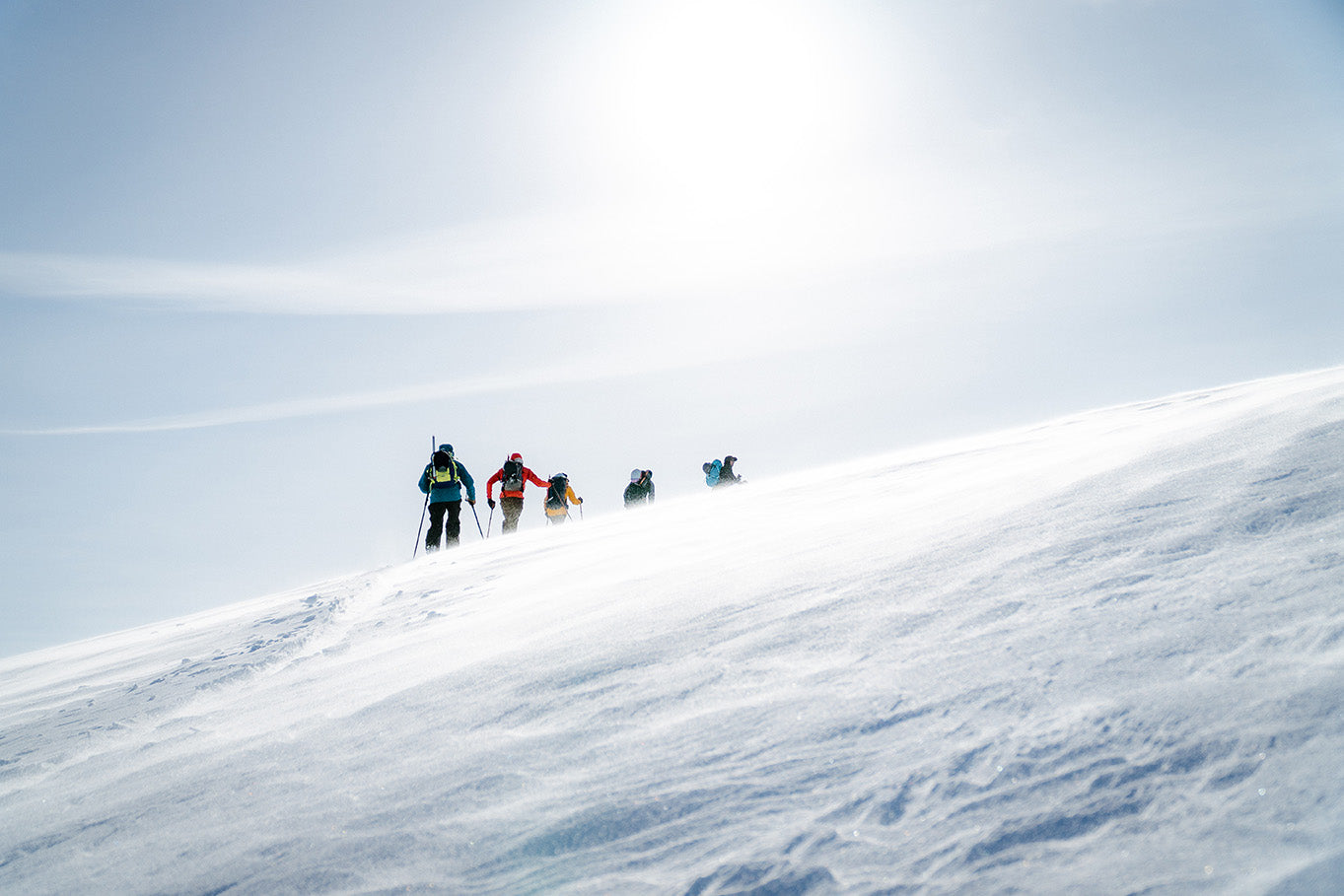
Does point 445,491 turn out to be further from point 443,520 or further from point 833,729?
point 833,729

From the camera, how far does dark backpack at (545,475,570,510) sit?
15.9 m

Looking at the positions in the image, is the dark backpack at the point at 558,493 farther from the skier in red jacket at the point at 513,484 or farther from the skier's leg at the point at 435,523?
the skier's leg at the point at 435,523

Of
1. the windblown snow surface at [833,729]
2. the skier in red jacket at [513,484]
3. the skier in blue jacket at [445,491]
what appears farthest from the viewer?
the skier in red jacket at [513,484]

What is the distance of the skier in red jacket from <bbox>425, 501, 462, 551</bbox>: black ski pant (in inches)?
87.0

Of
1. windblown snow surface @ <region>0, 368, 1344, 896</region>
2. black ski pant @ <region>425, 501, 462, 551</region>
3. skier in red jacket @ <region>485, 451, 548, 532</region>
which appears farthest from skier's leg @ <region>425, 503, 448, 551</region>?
windblown snow surface @ <region>0, 368, 1344, 896</region>

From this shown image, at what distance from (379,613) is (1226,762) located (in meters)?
5.01

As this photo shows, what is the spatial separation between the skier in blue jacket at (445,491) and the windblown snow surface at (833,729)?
25.2 feet

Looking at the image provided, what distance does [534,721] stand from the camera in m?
2.40

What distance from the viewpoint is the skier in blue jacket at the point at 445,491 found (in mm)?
11805

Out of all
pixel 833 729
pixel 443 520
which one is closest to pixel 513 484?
pixel 443 520

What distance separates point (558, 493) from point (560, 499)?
16 centimetres

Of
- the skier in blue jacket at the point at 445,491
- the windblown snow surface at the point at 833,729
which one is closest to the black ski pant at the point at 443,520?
the skier in blue jacket at the point at 445,491

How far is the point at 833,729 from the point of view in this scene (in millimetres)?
1922

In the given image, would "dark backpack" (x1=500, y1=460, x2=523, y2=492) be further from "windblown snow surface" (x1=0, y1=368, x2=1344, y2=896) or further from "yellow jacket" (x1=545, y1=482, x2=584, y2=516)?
"windblown snow surface" (x1=0, y1=368, x2=1344, y2=896)
